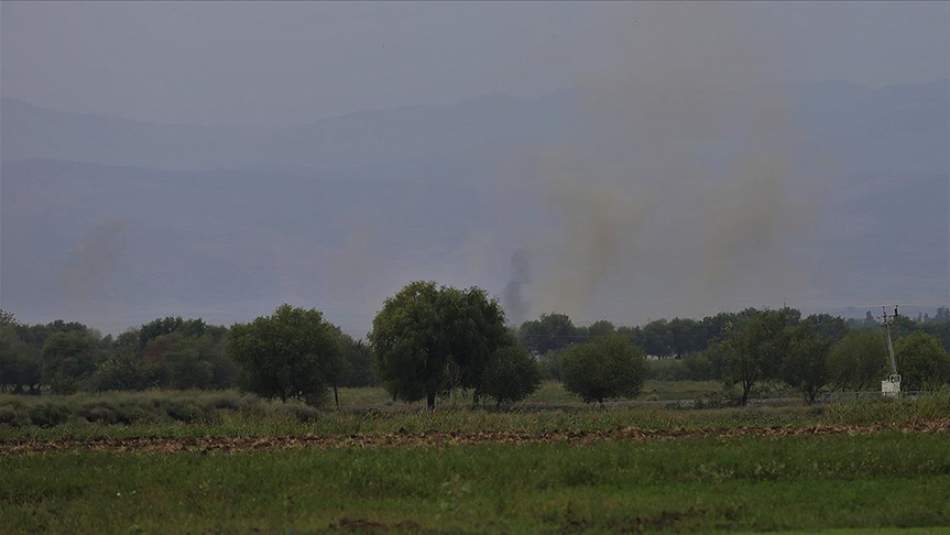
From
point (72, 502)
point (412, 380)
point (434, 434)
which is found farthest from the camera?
point (412, 380)

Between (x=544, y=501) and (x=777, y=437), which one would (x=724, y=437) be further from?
(x=544, y=501)

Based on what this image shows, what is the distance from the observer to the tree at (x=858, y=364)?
79.6 meters

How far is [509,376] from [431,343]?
5.31 metres

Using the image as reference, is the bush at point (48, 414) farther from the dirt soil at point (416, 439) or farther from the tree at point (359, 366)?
the tree at point (359, 366)

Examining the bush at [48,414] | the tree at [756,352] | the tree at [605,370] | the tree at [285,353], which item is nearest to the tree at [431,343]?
the tree at [285,353]

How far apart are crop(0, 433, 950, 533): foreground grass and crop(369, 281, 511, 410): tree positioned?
4468 cm

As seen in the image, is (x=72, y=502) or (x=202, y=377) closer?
(x=72, y=502)

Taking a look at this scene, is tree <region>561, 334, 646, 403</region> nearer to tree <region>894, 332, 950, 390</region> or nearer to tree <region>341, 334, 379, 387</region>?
tree <region>894, 332, 950, 390</region>

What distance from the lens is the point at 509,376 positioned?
71875mm

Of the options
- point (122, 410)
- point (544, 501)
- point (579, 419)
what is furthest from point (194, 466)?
point (122, 410)

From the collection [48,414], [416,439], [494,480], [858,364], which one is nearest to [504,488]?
[494,480]

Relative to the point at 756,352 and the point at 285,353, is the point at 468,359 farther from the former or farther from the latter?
the point at 756,352

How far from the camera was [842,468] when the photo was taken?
2275cm

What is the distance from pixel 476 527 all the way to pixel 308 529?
8.25 ft
